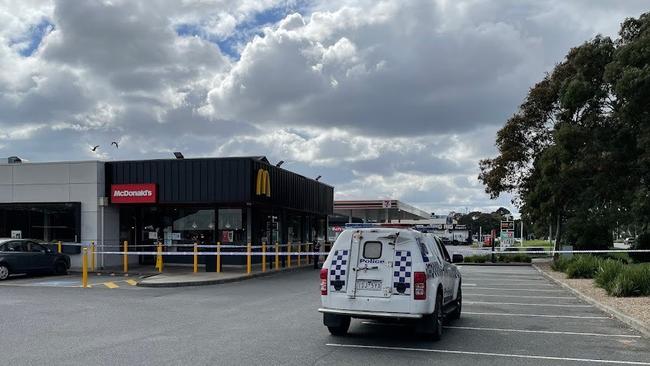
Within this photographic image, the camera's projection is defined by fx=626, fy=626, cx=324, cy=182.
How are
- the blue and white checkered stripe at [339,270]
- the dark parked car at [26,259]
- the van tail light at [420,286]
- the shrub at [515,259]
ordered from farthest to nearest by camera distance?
1. the shrub at [515,259]
2. the dark parked car at [26,259]
3. the blue and white checkered stripe at [339,270]
4. the van tail light at [420,286]

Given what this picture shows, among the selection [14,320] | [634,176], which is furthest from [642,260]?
[14,320]

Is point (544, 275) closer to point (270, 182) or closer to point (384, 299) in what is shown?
point (270, 182)

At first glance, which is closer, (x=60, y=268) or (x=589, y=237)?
(x=60, y=268)

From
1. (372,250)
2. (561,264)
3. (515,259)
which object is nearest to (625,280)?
(372,250)

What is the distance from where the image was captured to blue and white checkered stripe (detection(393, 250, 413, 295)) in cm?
952

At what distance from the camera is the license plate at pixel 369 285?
9.68 metres

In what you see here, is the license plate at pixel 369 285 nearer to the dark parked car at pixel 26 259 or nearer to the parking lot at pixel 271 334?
the parking lot at pixel 271 334

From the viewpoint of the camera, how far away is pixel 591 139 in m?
26.7

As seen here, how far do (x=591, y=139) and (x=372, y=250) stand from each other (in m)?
20.1

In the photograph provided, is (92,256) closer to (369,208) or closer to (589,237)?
(589,237)

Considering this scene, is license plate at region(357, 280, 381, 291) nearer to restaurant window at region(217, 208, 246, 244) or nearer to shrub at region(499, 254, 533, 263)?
restaurant window at region(217, 208, 246, 244)

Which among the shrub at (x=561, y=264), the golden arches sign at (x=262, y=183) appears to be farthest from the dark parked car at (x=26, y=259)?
the shrub at (x=561, y=264)

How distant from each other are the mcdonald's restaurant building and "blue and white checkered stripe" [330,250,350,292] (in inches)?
551

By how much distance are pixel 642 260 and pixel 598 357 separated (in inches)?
908
